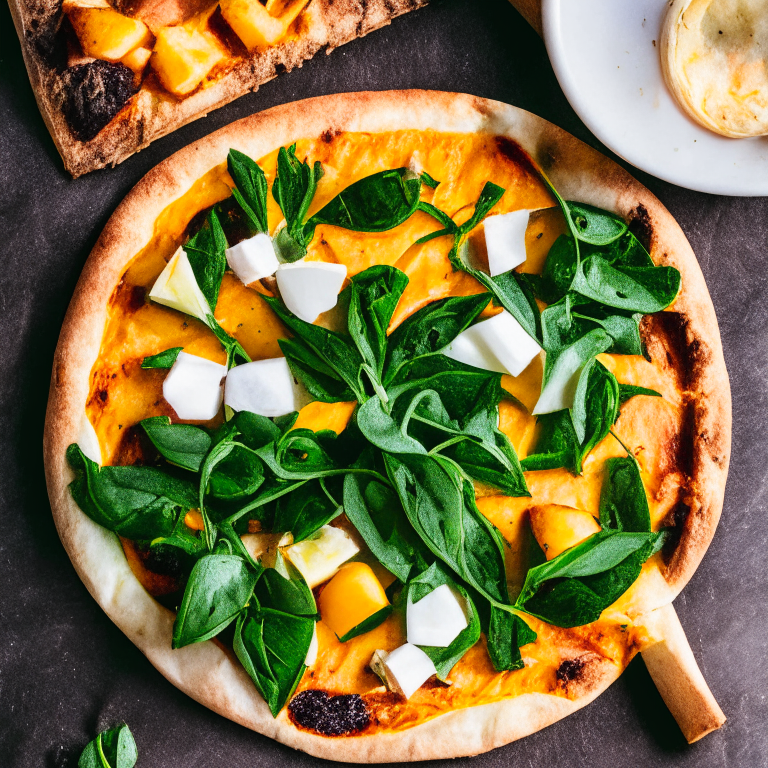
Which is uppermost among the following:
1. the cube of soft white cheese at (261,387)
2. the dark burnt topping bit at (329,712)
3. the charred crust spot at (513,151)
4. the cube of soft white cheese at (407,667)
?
the charred crust spot at (513,151)

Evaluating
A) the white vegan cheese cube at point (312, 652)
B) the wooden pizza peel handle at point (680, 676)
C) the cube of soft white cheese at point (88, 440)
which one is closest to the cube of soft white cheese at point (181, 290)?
the cube of soft white cheese at point (88, 440)

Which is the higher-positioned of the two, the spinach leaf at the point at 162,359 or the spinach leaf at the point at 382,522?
the spinach leaf at the point at 162,359

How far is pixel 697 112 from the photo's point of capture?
183 centimetres

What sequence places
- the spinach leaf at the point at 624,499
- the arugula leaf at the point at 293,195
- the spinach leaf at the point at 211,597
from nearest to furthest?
the spinach leaf at the point at 211,597 < the arugula leaf at the point at 293,195 < the spinach leaf at the point at 624,499

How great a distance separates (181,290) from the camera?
174cm

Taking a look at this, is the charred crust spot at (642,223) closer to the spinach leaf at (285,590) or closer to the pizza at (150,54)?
the pizza at (150,54)

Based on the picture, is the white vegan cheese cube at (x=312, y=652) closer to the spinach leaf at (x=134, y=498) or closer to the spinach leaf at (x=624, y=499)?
the spinach leaf at (x=134, y=498)

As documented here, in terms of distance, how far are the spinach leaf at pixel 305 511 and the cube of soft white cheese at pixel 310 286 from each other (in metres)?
0.44

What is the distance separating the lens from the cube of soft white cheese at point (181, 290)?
5.72 ft

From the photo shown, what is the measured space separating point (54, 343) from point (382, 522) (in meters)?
0.98

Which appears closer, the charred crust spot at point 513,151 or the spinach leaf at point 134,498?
the spinach leaf at point 134,498

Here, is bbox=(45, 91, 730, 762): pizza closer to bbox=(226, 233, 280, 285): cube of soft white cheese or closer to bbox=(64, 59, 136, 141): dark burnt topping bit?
bbox=(226, 233, 280, 285): cube of soft white cheese

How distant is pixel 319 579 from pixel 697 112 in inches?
60.7

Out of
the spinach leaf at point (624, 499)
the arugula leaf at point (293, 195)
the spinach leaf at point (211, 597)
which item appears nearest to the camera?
the spinach leaf at point (211, 597)
